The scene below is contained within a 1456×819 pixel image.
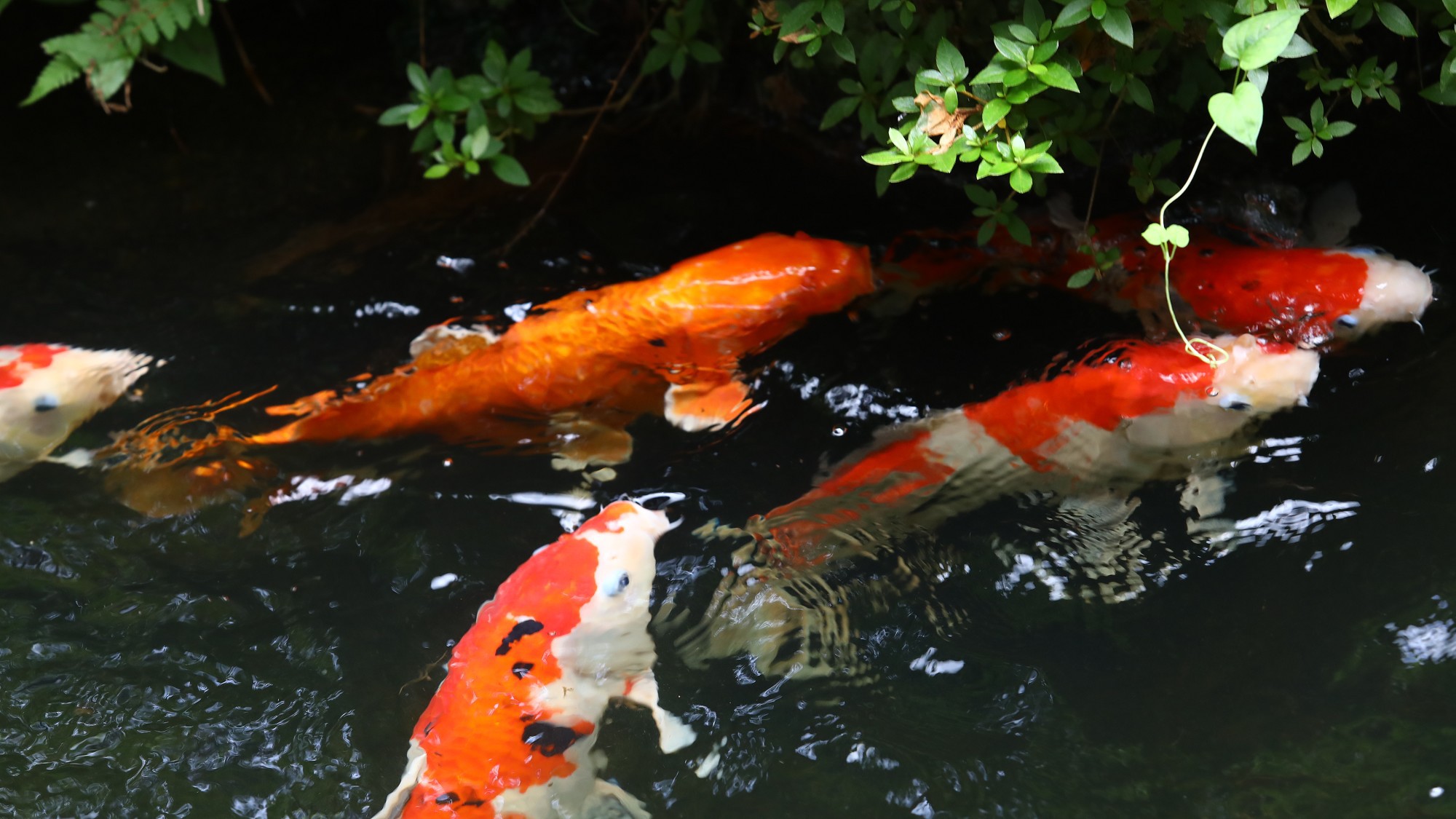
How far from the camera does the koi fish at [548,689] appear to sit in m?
2.28

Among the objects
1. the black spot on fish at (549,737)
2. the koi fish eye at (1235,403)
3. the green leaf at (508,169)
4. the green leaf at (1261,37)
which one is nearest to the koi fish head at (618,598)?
the black spot on fish at (549,737)

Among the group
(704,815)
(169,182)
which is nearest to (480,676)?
(704,815)

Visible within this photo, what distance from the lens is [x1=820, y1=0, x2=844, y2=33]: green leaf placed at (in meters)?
2.53

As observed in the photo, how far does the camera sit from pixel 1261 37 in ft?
6.31

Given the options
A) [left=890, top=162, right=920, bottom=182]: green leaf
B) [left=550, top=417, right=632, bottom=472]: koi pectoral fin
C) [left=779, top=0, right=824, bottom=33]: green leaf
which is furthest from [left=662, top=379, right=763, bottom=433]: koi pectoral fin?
[left=779, top=0, right=824, bottom=33]: green leaf

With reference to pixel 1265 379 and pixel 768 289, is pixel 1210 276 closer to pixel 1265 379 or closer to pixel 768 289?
pixel 1265 379

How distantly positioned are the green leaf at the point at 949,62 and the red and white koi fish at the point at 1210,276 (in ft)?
2.86

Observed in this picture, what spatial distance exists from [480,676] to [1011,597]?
135 cm

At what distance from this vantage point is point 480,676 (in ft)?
8.08

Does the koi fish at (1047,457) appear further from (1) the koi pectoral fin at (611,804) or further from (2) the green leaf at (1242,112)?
(2) the green leaf at (1242,112)

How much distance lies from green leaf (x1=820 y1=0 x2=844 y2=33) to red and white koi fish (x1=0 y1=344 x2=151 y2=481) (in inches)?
101

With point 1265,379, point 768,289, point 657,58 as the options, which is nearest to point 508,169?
point 657,58

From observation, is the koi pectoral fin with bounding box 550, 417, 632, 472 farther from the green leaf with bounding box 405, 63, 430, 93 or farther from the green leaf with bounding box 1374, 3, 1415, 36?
the green leaf with bounding box 1374, 3, 1415, 36

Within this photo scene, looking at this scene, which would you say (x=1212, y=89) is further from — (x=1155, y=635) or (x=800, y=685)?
(x=800, y=685)
